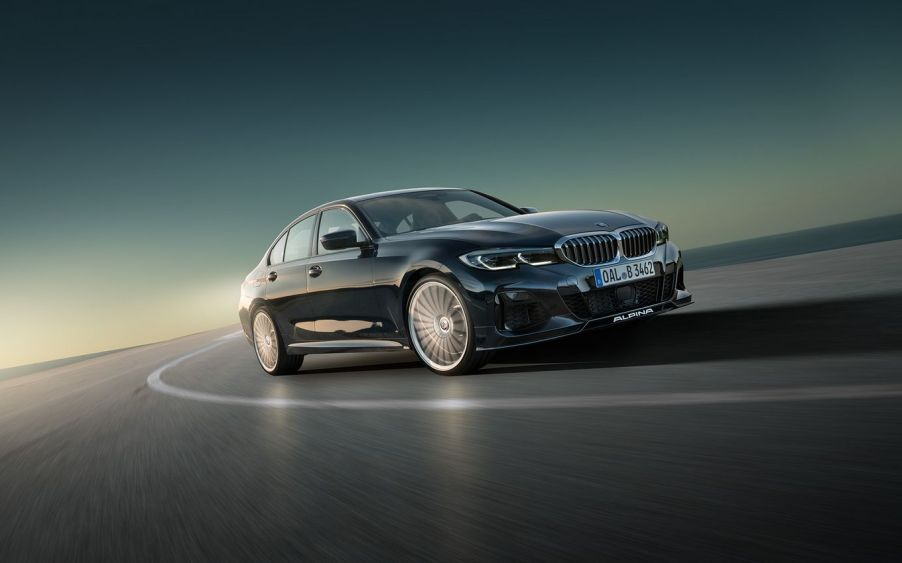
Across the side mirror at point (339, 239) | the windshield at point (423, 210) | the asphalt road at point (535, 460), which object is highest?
the windshield at point (423, 210)

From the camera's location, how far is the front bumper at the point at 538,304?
5887 millimetres

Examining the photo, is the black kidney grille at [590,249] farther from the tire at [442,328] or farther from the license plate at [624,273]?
the tire at [442,328]

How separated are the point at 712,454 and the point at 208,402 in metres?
5.37

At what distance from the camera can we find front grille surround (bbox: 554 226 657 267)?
602 centimetres

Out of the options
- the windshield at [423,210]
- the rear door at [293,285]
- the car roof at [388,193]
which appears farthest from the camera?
the rear door at [293,285]

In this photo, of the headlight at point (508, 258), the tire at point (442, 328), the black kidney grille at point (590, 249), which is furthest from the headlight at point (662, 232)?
the tire at point (442, 328)

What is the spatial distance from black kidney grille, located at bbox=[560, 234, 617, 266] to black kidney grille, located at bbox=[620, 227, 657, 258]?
0.10 m

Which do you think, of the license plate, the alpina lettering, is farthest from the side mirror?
the alpina lettering

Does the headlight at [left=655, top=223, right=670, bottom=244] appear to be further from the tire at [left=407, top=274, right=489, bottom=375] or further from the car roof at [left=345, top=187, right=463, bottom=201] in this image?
the car roof at [left=345, top=187, right=463, bottom=201]

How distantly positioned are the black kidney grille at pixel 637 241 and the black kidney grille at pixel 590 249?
10 cm

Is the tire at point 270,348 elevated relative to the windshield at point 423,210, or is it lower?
lower

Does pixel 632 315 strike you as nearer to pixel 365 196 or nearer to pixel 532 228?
pixel 532 228

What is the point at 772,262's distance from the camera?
13.9 meters

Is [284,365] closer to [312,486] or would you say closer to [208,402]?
[208,402]
